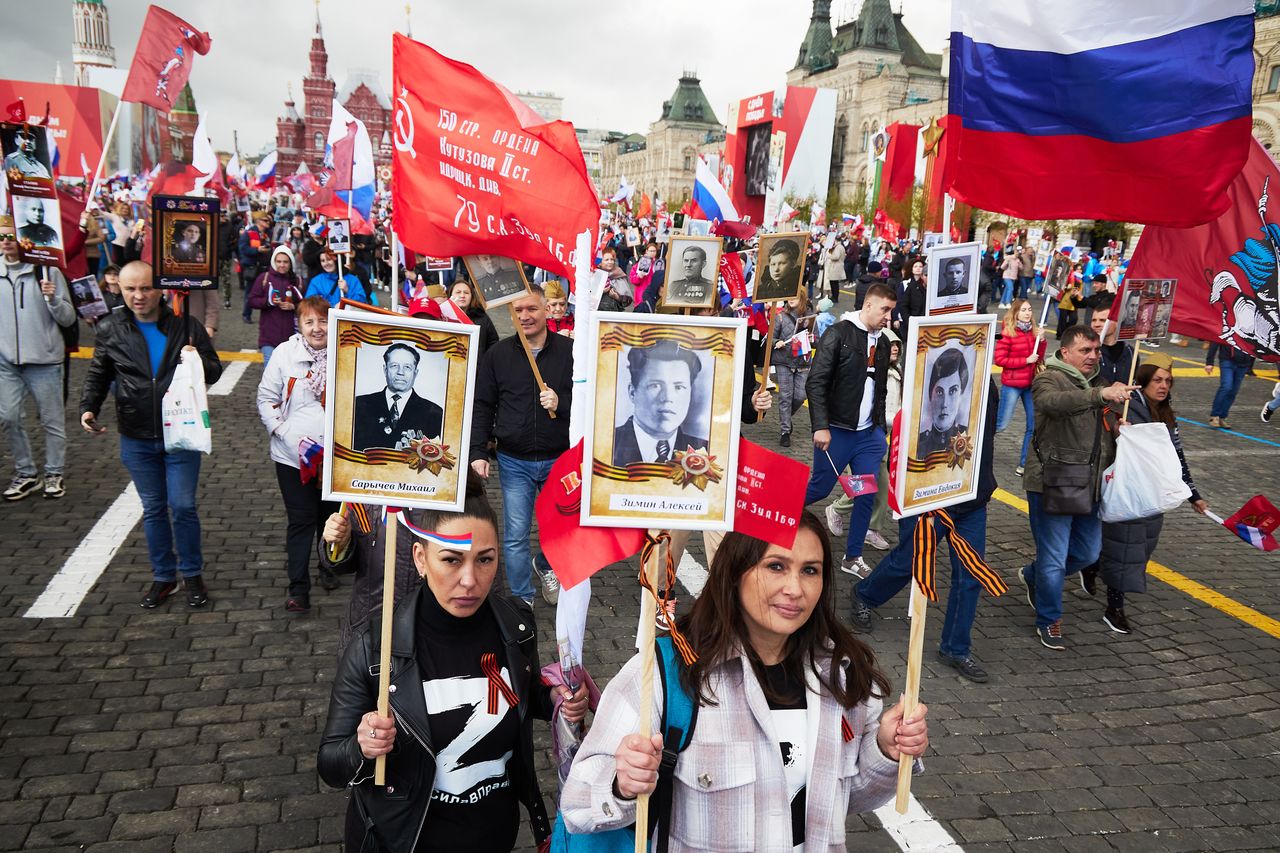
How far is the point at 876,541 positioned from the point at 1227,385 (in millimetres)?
8258

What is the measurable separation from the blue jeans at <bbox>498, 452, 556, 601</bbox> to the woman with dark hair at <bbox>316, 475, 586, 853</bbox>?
111 inches

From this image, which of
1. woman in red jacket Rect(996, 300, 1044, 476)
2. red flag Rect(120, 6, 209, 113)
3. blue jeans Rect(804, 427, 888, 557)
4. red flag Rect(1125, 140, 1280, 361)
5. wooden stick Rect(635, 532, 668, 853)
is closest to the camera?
wooden stick Rect(635, 532, 668, 853)

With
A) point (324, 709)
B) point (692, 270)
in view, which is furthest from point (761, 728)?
point (692, 270)

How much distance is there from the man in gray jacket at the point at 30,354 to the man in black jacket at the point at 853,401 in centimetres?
625

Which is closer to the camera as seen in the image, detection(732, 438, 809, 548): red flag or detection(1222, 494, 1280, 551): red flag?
detection(732, 438, 809, 548): red flag

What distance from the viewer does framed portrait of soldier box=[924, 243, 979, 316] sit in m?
Result: 3.92

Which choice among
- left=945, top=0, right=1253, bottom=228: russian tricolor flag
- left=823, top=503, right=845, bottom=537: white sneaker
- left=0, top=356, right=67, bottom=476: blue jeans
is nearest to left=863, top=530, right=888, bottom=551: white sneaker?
left=823, top=503, right=845, bottom=537: white sneaker

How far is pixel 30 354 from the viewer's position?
6.97 m

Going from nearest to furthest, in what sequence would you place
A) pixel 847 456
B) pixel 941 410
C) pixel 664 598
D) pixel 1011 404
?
pixel 664 598 → pixel 941 410 → pixel 847 456 → pixel 1011 404

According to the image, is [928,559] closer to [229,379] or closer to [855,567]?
[855,567]

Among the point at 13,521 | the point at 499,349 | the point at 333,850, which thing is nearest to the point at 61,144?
the point at 13,521

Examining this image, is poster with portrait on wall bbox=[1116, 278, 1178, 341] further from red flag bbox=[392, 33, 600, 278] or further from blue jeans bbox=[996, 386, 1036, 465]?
blue jeans bbox=[996, 386, 1036, 465]

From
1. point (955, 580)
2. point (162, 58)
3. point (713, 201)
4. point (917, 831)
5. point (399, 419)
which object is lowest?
point (917, 831)

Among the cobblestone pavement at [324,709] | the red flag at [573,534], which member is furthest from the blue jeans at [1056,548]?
the red flag at [573,534]
